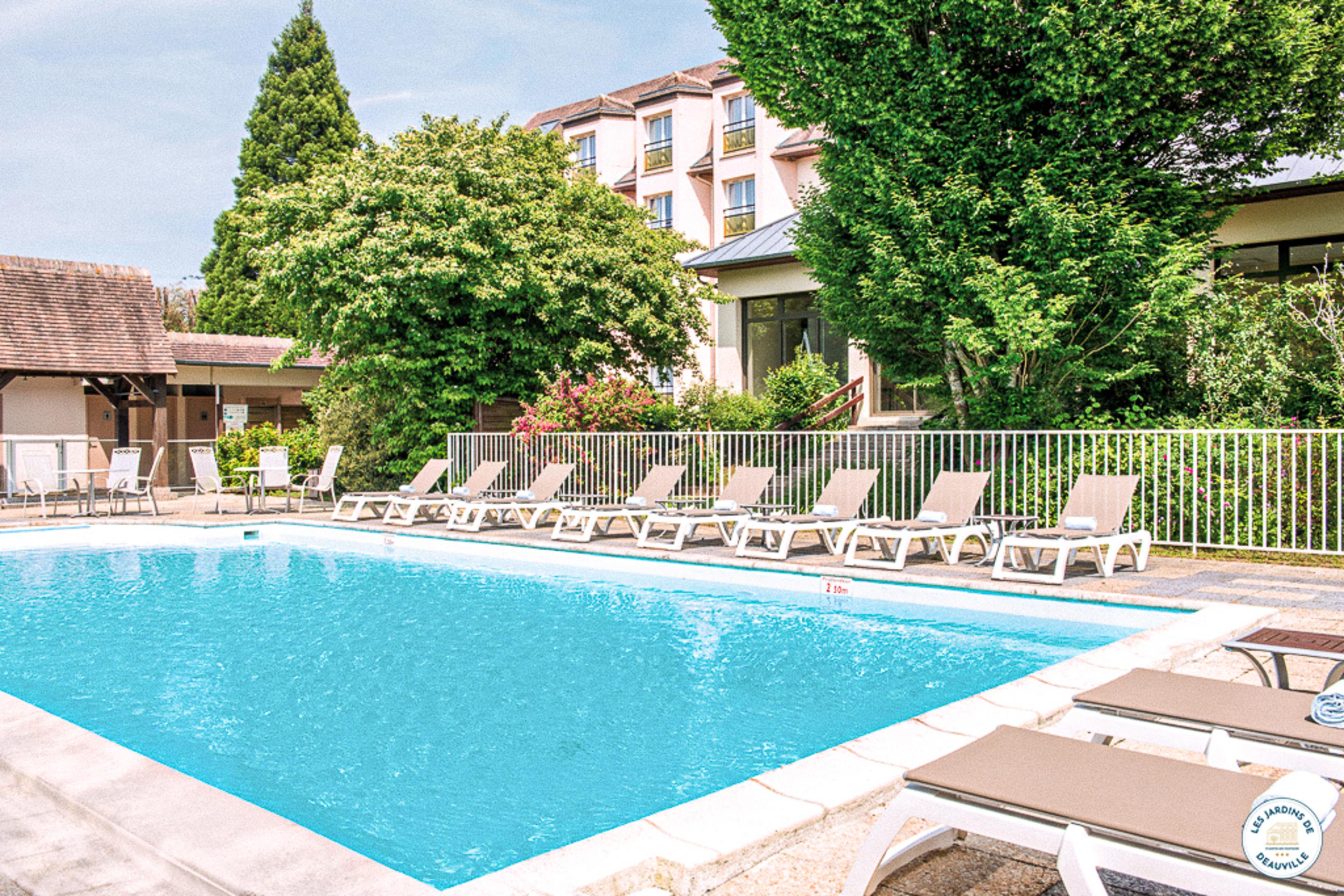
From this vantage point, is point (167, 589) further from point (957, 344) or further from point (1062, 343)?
point (1062, 343)

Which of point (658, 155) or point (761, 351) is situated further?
point (658, 155)

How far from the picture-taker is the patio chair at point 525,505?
1375 cm

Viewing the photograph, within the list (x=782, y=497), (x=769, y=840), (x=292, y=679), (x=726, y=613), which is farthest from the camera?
(x=782, y=497)

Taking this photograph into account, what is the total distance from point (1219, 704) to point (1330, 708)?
363 millimetres

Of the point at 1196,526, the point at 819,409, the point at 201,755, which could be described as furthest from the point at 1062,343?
the point at 201,755

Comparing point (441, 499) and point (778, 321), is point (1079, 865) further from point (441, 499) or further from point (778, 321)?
point (778, 321)

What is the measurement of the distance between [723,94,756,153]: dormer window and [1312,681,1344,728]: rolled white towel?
101ft

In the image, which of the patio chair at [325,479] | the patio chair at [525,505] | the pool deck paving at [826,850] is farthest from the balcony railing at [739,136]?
the pool deck paving at [826,850]

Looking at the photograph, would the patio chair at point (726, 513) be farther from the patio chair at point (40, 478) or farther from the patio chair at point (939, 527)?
the patio chair at point (40, 478)

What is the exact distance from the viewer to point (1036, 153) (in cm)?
1116

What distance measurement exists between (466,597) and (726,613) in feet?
9.34

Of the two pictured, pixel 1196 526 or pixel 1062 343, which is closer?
pixel 1196 526

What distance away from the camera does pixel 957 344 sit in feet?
40.0

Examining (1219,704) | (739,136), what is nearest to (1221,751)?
(1219,704)
